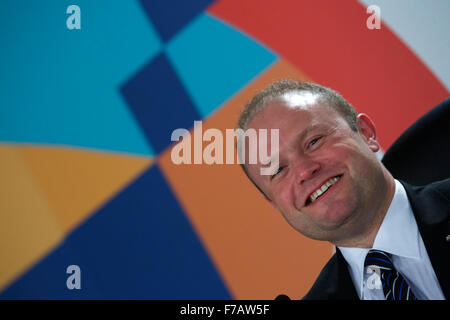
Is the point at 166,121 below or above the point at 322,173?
above

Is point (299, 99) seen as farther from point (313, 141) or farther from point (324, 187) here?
point (324, 187)

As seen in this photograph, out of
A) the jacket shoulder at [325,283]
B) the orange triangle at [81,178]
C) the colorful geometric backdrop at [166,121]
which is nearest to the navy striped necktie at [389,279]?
the jacket shoulder at [325,283]

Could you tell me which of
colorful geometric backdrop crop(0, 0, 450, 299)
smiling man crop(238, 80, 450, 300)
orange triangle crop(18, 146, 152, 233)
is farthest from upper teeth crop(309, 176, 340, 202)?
orange triangle crop(18, 146, 152, 233)

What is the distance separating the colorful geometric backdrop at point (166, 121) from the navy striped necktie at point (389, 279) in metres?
0.61

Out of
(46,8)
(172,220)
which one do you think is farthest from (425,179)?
(46,8)

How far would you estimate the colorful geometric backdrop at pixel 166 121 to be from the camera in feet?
4.85

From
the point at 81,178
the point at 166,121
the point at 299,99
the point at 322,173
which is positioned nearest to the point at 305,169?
the point at 322,173

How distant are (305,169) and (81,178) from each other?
0.96 m

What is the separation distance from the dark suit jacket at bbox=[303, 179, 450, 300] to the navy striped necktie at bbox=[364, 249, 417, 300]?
64 millimetres

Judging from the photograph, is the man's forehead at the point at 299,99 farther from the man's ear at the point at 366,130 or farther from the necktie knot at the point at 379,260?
the necktie knot at the point at 379,260

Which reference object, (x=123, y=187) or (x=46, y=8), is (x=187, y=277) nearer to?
(x=123, y=187)

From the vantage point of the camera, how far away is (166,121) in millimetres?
1545

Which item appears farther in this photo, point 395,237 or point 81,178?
point 81,178

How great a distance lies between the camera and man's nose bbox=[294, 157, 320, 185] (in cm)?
92
